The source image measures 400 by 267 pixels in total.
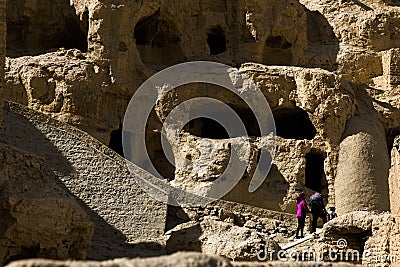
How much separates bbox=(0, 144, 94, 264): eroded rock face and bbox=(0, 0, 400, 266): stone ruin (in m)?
0.03

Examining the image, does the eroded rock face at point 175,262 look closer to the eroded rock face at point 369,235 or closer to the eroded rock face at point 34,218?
the eroded rock face at point 369,235

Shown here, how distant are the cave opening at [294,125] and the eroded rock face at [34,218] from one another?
11883 mm

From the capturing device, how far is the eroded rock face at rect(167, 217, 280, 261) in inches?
719

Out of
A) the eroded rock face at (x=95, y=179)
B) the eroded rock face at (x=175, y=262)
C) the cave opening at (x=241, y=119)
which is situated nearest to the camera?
the eroded rock face at (x=175, y=262)

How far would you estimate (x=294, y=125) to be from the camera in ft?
96.1

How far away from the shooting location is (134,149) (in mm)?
27594

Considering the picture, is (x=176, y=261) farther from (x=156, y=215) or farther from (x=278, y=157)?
(x=278, y=157)

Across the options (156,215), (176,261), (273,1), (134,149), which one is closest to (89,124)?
(134,149)

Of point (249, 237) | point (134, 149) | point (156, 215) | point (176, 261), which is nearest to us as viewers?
point (176, 261)

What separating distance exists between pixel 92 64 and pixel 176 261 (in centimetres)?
2030

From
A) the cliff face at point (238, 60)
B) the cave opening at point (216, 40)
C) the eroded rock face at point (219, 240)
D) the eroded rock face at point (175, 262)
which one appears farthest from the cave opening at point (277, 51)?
the eroded rock face at point (175, 262)

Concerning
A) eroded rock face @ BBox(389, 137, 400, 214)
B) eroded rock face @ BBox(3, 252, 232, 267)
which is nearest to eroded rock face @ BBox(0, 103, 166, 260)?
eroded rock face @ BBox(389, 137, 400, 214)

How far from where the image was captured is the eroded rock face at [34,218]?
16781mm

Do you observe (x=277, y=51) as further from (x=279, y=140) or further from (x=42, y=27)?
(x=42, y=27)
